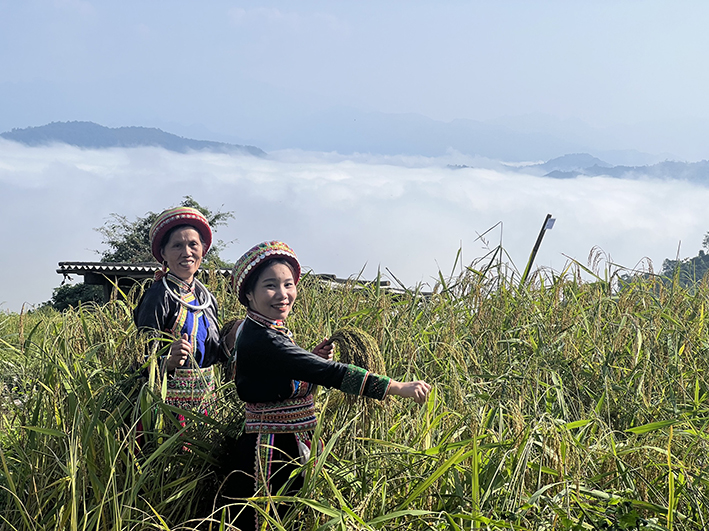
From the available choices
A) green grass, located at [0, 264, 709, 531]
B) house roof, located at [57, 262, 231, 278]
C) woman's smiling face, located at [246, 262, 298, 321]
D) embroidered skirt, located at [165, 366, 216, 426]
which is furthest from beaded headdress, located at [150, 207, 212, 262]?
house roof, located at [57, 262, 231, 278]

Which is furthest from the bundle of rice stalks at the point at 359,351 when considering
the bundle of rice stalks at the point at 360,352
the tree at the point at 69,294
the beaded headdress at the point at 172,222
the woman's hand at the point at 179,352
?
the tree at the point at 69,294

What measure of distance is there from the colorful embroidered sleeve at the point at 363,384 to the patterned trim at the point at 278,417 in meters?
0.28

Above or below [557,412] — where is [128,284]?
below

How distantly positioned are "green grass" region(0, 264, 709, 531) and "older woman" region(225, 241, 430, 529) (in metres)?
0.12

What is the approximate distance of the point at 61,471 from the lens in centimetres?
300

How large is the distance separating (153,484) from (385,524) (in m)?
1.01

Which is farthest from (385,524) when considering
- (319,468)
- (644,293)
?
(644,293)

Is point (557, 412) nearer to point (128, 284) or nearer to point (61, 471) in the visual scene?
point (61, 471)

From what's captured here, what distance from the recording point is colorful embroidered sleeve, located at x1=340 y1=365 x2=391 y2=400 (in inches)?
97.4

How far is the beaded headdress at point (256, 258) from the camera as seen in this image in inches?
106

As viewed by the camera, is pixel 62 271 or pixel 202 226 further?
pixel 62 271

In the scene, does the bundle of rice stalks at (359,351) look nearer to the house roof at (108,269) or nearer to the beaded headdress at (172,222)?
the beaded headdress at (172,222)

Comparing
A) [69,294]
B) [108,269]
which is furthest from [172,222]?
[69,294]

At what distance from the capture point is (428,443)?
2.92 metres
